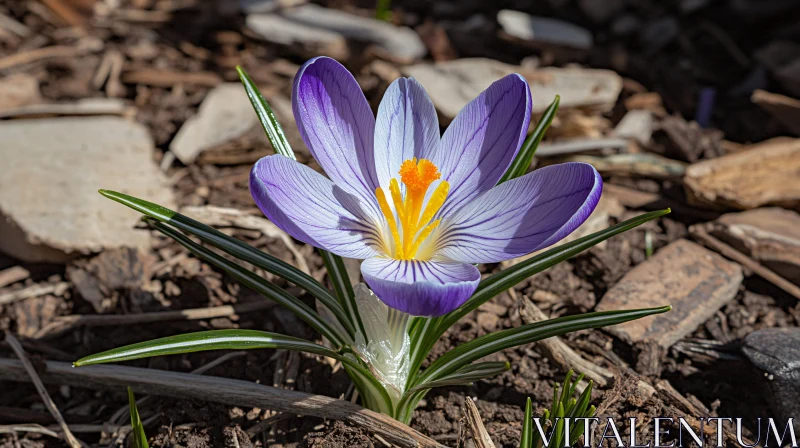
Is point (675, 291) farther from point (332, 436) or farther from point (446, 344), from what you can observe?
point (332, 436)

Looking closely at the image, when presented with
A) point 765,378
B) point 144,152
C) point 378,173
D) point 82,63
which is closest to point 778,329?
point 765,378

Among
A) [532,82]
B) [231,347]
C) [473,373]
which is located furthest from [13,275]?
[532,82]

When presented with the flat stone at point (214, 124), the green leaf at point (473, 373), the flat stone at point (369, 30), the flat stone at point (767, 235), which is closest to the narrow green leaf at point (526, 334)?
the green leaf at point (473, 373)

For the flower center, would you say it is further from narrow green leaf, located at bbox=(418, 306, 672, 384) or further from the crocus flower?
narrow green leaf, located at bbox=(418, 306, 672, 384)

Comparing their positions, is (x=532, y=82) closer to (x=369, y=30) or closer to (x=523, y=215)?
(x=369, y=30)

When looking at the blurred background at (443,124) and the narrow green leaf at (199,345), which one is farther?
the blurred background at (443,124)

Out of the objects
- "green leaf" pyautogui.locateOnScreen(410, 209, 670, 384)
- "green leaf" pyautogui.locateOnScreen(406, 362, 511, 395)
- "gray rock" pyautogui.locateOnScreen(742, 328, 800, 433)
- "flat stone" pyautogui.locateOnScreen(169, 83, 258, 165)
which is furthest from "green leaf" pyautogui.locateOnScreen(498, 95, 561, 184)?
"flat stone" pyautogui.locateOnScreen(169, 83, 258, 165)

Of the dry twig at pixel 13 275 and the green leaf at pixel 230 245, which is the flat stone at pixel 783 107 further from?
the dry twig at pixel 13 275
